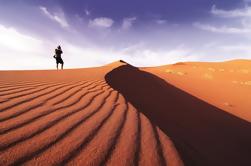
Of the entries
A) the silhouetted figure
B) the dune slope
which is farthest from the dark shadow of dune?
the silhouetted figure

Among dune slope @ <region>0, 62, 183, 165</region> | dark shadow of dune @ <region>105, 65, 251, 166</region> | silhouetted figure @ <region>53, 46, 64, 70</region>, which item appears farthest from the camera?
silhouetted figure @ <region>53, 46, 64, 70</region>

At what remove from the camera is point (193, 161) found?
78.4 inches

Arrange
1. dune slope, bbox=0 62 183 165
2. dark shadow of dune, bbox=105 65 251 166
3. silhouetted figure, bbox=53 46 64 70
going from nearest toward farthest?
dune slope, bbox=0 62 183 165 → dark shadow of dune, bbox=105 65 251 166 → silhouetted figure, bbox=53 46 64 70

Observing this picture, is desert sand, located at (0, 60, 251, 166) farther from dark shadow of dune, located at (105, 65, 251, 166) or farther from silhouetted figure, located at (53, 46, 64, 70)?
silhouetted figure, located at (53, 46, 64, 70)

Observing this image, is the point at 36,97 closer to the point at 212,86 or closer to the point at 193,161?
the point at 193,161

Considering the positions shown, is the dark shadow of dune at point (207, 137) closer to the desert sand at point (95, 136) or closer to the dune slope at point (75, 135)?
the desert sand at point (95, 136)

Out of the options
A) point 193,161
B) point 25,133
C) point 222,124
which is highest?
point 25,133

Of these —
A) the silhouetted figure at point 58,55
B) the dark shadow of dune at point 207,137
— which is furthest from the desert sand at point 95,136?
Result: the silhouetted figure at point 58,55

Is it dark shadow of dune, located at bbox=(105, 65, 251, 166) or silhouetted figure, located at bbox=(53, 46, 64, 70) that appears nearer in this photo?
dark shadow of dune, located at bbox=(105, 65, 251, 166)

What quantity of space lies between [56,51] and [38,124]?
9.68 metres

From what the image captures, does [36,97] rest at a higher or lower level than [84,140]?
higher

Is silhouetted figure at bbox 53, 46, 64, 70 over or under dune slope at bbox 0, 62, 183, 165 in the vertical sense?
over

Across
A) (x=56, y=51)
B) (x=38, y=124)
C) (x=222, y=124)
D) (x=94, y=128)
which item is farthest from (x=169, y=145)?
(x=56, y=51)

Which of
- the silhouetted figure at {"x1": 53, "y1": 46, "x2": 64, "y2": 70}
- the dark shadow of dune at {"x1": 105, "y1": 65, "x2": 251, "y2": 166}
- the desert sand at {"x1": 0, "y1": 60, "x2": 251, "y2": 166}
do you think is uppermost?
the silhouetted figure at {"x1": 53, "y1": 46, "x2": 64, "y2": 70}
